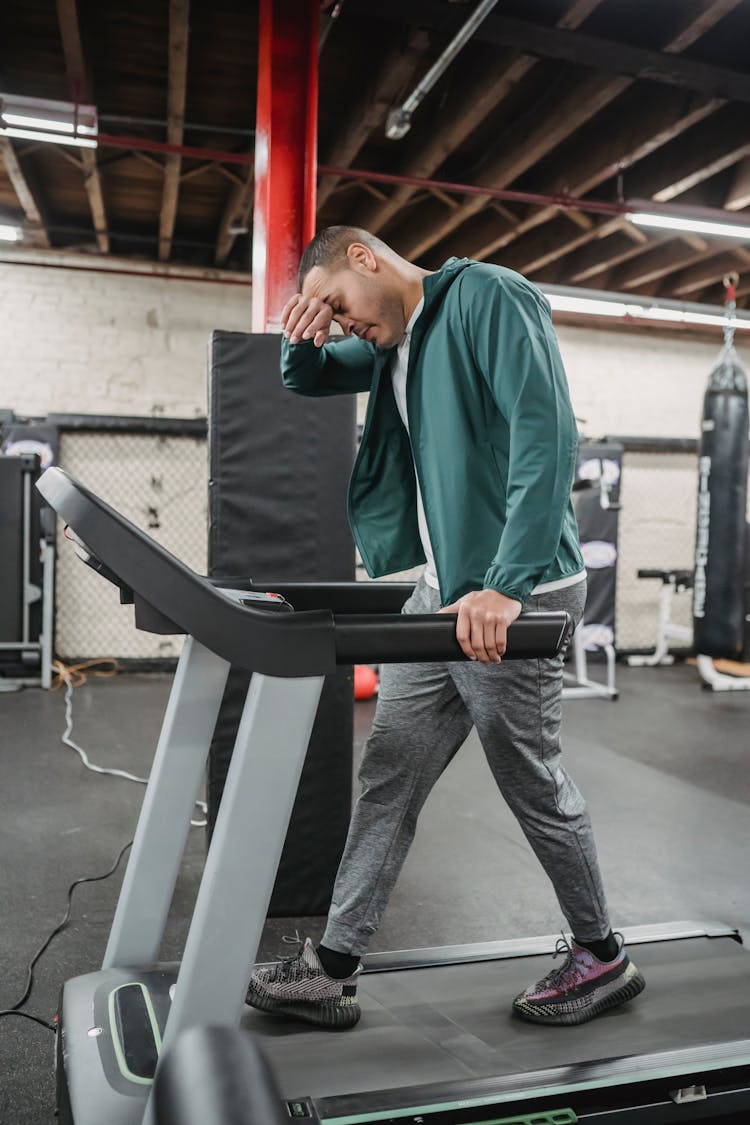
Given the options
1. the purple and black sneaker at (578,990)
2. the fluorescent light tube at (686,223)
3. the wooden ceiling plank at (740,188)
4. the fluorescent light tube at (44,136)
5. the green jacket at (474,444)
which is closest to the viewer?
the green jacket at (474,444)

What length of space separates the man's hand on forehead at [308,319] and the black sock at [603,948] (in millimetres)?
1314

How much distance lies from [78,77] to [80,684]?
12.2ft

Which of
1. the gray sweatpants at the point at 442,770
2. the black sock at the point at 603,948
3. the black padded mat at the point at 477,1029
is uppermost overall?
the gray sweatpants at the point at 442,770

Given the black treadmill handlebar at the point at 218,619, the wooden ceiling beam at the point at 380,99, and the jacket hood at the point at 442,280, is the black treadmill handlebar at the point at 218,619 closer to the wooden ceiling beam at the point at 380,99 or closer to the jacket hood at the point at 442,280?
the jacket hood at the point at 442,280

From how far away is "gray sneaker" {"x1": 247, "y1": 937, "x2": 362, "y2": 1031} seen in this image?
169 cm

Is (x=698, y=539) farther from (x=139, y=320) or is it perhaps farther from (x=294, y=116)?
(x=139, y=320)

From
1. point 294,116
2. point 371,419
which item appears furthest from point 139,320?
point 371,419

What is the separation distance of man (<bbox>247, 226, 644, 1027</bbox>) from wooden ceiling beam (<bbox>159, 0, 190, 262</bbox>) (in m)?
2.67

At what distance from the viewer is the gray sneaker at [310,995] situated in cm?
169

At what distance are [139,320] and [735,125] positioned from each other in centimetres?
429

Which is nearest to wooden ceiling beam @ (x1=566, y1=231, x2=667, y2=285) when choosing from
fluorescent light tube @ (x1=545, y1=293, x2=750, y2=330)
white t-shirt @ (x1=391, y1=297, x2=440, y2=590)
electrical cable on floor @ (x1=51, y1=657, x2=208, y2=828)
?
fluorescent light tube @ (x1=545, y1=293, x2=750, y2=330)

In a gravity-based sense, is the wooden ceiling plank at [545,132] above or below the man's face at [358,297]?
above

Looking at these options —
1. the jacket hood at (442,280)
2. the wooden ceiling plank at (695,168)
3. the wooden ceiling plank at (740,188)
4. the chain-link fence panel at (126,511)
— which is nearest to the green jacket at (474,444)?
the jacket hood at (442,280)

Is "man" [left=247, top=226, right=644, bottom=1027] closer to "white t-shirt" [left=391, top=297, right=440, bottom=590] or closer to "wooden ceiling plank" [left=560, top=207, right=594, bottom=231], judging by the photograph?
"white t-shirt" [left=391, top=297, right=440, bottom=590]
